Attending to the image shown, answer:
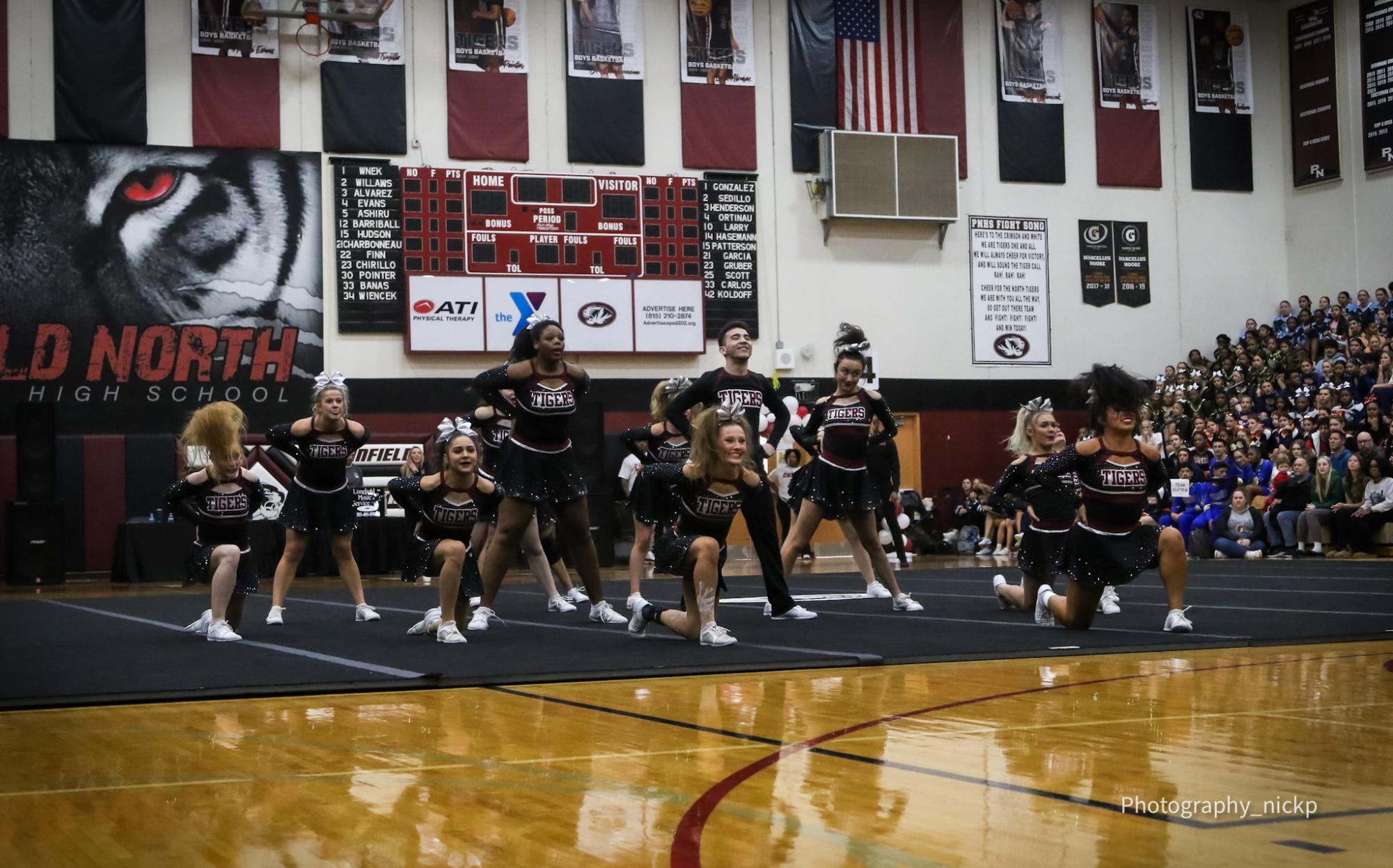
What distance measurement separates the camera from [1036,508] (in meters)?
8.35

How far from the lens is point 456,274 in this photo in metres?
18.8

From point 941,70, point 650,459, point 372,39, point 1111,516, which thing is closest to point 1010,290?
point 941,70

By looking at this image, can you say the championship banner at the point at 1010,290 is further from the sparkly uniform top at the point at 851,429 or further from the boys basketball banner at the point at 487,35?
the sparkly uniform top at the point at 851,429

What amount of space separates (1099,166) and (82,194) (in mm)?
14037

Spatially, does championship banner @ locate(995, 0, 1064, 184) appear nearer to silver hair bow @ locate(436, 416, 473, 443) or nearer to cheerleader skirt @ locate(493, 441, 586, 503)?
silver hair bow @ locate(436, 416, 473, 443)

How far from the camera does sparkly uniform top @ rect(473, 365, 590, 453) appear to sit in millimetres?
7723

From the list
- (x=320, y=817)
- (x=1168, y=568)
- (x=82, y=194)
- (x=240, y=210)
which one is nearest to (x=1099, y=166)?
(x=240, y=210)

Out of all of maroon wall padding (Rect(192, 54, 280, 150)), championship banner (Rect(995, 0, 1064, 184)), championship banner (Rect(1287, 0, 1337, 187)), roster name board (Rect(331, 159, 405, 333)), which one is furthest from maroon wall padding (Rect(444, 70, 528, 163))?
championship banner (Rect(1287, 0, 1337, 187))

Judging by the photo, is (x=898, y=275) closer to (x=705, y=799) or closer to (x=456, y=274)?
(x=456, y=274)

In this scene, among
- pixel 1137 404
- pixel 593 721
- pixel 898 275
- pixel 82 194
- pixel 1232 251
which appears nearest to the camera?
pixel 593 721

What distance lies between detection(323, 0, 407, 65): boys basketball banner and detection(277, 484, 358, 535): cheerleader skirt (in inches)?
448

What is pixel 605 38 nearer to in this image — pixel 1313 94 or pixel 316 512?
pixel 1313 94

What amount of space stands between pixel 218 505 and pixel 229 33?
12387 mm

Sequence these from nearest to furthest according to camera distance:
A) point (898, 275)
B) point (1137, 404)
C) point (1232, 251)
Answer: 1. point (1137, 404)
2. point (898, 275)
3. point (1232, 251)
